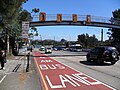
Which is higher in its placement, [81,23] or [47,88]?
[81,23]

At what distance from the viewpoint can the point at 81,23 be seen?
56438 millimetres

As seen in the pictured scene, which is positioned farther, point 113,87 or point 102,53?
point 102,53

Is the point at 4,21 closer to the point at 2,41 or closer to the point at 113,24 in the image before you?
the point at 2,41

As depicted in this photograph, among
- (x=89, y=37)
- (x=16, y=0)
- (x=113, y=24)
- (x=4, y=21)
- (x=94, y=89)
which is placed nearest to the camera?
(x=94, y=89)

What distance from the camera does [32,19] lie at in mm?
53906

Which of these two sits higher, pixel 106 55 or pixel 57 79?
pixel 106 55

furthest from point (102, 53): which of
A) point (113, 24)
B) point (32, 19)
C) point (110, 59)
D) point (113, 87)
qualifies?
point (113, 24)

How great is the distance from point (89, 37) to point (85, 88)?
14464 centimetres

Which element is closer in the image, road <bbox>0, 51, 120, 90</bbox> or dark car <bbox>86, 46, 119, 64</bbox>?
road <bbox>0, 51, 120, 90</bbox>

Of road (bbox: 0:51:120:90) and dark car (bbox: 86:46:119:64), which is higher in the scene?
dark car (bbox: 86:46:119:64)

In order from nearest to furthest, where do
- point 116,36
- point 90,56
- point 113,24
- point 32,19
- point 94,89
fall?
1. point 94,89
2. point 90,56
3. point 32,19
4. point 113,24
5. point 116,36

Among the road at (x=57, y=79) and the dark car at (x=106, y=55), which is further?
the dark car at (x=106, y=55)

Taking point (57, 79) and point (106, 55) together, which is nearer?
point (57, 79)

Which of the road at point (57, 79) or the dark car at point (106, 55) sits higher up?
the dark car at point (106, 55)
